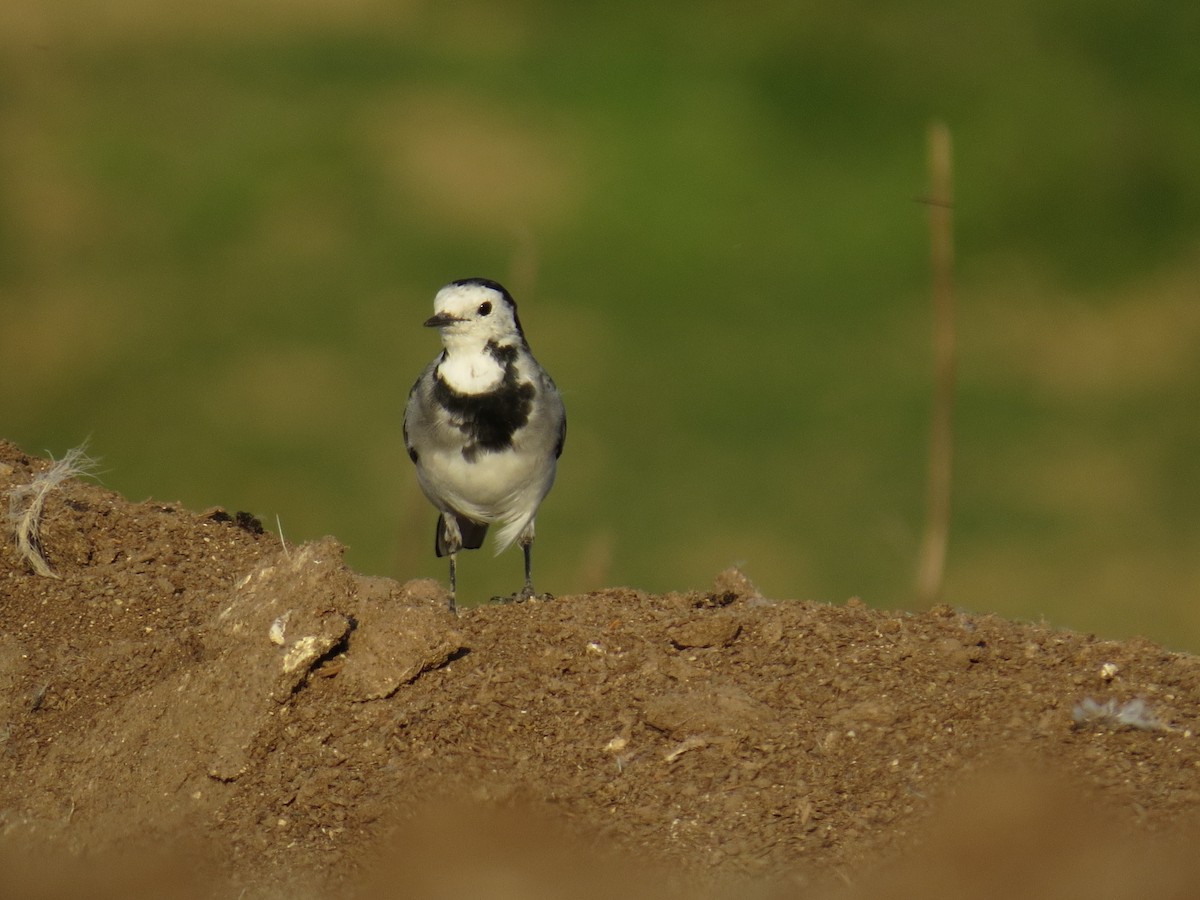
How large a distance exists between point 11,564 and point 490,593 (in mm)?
5617

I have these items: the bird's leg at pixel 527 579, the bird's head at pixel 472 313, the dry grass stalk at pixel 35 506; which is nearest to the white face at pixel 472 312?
the bird's head at pixel 472 313

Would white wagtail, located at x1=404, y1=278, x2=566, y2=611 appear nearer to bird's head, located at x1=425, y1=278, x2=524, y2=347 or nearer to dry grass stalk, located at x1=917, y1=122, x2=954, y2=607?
bird's head, located at x1=425, y1=278, x2=524, y2=347

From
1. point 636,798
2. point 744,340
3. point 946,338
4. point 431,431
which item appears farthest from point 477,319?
point 744,340

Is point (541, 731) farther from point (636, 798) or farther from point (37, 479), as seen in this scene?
point (37, 479)

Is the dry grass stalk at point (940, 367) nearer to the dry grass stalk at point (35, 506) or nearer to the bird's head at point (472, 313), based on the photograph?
the bird's head at point (472, 313)

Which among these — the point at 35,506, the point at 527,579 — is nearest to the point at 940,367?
the point at 527,579

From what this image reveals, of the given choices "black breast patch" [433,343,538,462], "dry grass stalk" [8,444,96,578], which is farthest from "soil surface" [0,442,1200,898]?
"black breast patch" [433,343,538,462]

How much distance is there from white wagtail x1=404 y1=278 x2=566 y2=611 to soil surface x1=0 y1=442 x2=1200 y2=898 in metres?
1.57

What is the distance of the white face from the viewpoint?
7652mm

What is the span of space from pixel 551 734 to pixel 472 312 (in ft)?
8.89

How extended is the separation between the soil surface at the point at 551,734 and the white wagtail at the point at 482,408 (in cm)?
157

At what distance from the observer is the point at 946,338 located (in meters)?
7.46

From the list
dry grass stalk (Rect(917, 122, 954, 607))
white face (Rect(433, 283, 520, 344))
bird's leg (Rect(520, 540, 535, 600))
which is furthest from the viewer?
bird's leg (Rect(520, 540, 535, 600))

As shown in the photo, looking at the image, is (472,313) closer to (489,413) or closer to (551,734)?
(489,413)
